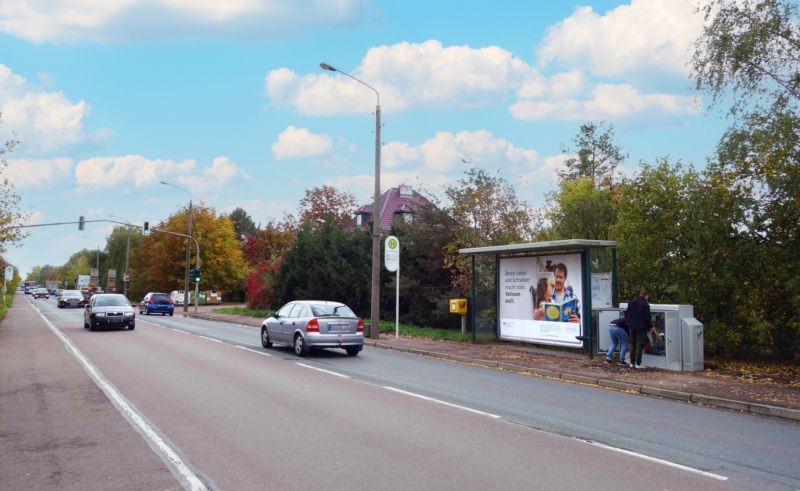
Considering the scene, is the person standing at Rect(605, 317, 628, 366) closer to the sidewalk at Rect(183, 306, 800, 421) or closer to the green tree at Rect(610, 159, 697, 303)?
the sidewalk at Rect(183, 306, 800, 421)

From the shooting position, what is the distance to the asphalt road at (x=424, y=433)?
601cm

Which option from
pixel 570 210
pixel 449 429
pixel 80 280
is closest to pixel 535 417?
pixel 449 429

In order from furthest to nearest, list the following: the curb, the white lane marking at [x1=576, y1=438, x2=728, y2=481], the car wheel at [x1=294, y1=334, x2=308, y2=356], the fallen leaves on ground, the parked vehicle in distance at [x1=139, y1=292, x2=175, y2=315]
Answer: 1. the parked vehicle in distance at [x1=139, y1=292, x2=175, y2=315]
2. the car wheel at [x1=294, y1=334, x2=308, y2=356]
3. the fallen leaves on ground
4. the curb
5. the white lane marking at [x1=576, y1=438, x2=728, y2=481]

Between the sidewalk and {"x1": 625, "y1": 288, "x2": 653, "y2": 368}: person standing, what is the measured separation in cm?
38

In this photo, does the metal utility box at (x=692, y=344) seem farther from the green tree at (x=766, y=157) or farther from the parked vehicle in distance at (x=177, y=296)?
the parked vehicle in distance at (x=177, y=296)

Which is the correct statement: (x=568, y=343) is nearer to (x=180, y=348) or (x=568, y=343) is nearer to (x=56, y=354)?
(x=180, y=348)

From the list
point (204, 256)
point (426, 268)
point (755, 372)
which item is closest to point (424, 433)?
point (755, 372)

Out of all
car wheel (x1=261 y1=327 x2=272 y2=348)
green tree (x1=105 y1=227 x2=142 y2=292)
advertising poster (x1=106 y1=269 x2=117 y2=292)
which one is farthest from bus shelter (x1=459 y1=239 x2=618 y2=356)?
green tree (x1=105 y1=227 x2=142 y2=292)

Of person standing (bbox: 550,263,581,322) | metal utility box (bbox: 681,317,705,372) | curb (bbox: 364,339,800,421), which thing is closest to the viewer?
curb (bbox: 364,339,800,421)

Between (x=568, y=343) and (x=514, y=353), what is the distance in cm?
159

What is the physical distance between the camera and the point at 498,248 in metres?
19.5

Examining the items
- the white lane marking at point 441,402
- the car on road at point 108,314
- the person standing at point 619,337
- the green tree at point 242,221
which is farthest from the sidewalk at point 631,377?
the green tree at point 242,221

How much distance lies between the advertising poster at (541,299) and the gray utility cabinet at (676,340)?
2.78 m

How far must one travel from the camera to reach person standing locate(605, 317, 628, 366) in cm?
1511
